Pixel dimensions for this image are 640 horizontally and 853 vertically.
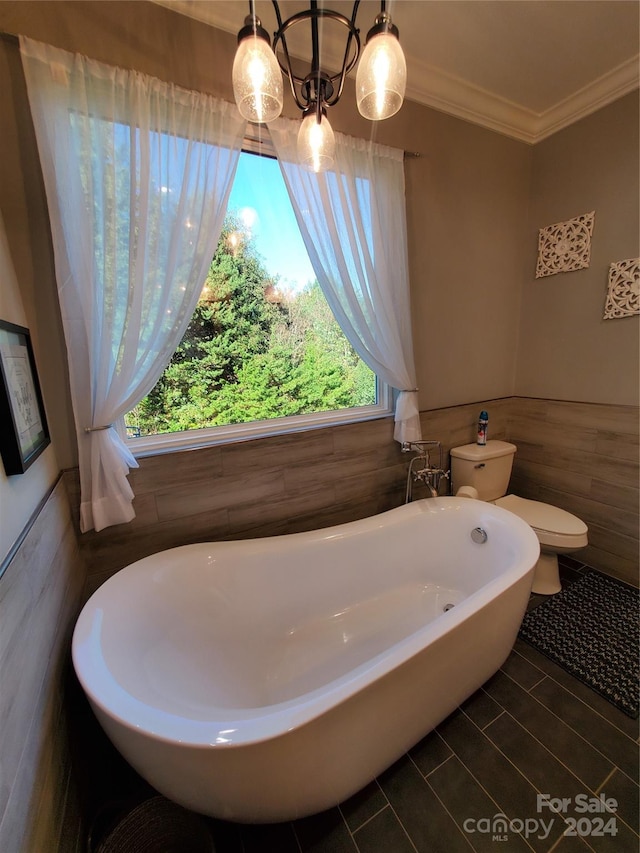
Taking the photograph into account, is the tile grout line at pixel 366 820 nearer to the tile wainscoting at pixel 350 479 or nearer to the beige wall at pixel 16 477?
the tile wainscoting at pixel 350 479

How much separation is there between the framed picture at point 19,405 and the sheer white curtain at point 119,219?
138mm

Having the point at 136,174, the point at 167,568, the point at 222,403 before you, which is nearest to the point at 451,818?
the point at 167,568

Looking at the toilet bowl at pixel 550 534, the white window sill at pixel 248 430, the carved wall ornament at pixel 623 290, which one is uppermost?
the carved wall ornament at pixel 623 290

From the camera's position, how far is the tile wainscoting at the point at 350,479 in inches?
55.4

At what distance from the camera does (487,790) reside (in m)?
1.07

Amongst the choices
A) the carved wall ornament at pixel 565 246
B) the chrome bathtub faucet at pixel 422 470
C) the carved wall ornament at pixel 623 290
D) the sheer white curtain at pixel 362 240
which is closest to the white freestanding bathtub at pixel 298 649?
the chrome bathtub faucet at pixel 422 470

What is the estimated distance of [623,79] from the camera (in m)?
1.67

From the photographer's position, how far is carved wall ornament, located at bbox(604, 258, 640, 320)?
1760mm

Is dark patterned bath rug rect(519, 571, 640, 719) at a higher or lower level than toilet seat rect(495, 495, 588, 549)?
lower

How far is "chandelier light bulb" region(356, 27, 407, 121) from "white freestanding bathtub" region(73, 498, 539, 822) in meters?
1.49

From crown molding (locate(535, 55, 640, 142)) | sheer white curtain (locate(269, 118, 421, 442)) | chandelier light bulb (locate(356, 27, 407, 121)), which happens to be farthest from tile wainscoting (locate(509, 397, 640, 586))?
chandelier light bulb (locate(356, 27, 407, 121))

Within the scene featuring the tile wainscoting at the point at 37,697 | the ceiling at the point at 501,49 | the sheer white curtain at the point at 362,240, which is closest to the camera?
the tile wainscoting at the point at 37,697

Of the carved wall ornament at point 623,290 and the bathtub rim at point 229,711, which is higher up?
the carved wall ornament at point 623,290

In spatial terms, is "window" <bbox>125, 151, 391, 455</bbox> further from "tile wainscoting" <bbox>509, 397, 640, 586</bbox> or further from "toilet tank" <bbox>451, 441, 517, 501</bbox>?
"tile wainscoting" <bbox>509, 397, 640, 586</bbox>
